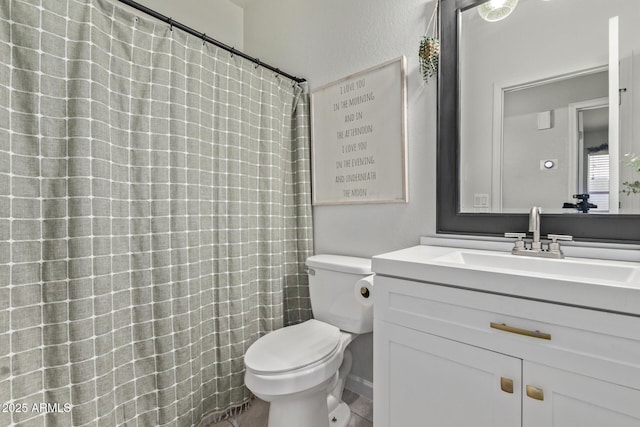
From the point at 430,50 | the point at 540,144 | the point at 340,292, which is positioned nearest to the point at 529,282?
the point at 540,144

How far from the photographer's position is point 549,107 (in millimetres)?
A: 1140

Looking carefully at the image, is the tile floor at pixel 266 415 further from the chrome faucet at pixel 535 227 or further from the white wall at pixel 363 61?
the chrome faucet at pixel 535 227

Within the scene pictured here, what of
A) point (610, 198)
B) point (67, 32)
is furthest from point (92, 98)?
point (610, 198)

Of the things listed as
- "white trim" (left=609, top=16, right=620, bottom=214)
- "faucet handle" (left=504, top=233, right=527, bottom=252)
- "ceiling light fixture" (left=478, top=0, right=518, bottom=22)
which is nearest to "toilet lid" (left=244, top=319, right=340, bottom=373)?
"faucet handle" (left=504, top=233, right=527, bottom=252)

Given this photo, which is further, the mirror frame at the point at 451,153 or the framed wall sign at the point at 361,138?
the framed wall sign at the point at 361,138

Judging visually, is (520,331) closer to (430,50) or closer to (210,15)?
(430,50)

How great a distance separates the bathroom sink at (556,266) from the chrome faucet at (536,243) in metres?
0.04

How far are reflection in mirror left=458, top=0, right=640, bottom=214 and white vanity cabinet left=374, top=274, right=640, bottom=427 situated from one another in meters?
0.56

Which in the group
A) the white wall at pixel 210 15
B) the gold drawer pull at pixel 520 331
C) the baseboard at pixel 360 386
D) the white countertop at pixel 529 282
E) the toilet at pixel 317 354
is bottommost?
the baseboard at pixel 360 386

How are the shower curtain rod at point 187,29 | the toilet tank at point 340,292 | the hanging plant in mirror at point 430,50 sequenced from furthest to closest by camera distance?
the toilet tank at point 340,292 < the hanging plant in mirror at point 430,50 < the shower curtain rod at point 187,29

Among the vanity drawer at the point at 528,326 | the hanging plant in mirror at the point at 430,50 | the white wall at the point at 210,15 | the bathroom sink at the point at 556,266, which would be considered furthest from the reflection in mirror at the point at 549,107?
the white wall at the point at 210,15

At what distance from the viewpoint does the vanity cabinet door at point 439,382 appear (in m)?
0.81

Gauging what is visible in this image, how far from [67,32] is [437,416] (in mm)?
1749

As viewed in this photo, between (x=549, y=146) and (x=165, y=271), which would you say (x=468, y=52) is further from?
(x=165, y=271)
